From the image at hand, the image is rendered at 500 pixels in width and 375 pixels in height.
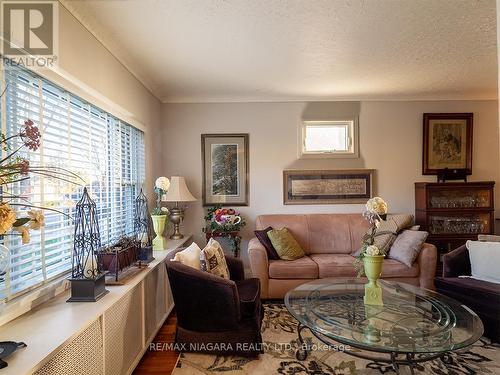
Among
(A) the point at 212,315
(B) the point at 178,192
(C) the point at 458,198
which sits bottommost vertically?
(A) the point at 212,315

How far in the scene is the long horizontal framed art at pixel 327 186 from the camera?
13.1 ft

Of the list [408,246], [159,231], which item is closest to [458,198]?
[408,246]

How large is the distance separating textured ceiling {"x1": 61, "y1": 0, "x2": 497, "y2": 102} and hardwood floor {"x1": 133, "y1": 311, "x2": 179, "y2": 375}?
2613 millimetres

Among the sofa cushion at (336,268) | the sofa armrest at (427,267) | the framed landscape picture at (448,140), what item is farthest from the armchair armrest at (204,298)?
the framed landscape picture at (448,140)

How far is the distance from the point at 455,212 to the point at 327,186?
1.72 metres

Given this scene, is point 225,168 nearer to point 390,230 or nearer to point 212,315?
point 212,315

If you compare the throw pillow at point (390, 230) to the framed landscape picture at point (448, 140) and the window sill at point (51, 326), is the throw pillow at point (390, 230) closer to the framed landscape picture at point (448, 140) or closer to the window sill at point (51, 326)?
the framed landscape picture at point (448, 140)

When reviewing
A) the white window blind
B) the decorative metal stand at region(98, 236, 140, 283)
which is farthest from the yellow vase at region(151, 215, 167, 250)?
the decorative metal stand at region(98, 236, 140, 283)

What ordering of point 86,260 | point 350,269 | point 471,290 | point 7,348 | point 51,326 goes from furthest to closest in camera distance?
1. point 350,269
2. point 471,290
3. point 86,260
4. point 51,326
5. point 7,348

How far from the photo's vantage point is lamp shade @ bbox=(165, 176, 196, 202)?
352 cm

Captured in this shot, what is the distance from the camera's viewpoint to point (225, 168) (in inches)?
156

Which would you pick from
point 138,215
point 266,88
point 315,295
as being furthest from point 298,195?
point 138,215

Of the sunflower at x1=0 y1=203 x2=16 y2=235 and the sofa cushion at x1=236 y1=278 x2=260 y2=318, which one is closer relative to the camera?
the sunflower at x1=0 y1=203 x2=16 y2=235

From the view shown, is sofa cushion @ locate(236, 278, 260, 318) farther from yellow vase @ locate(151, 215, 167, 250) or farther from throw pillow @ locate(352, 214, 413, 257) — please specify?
throw pillow @ locate(352, 214, 413, 257)
